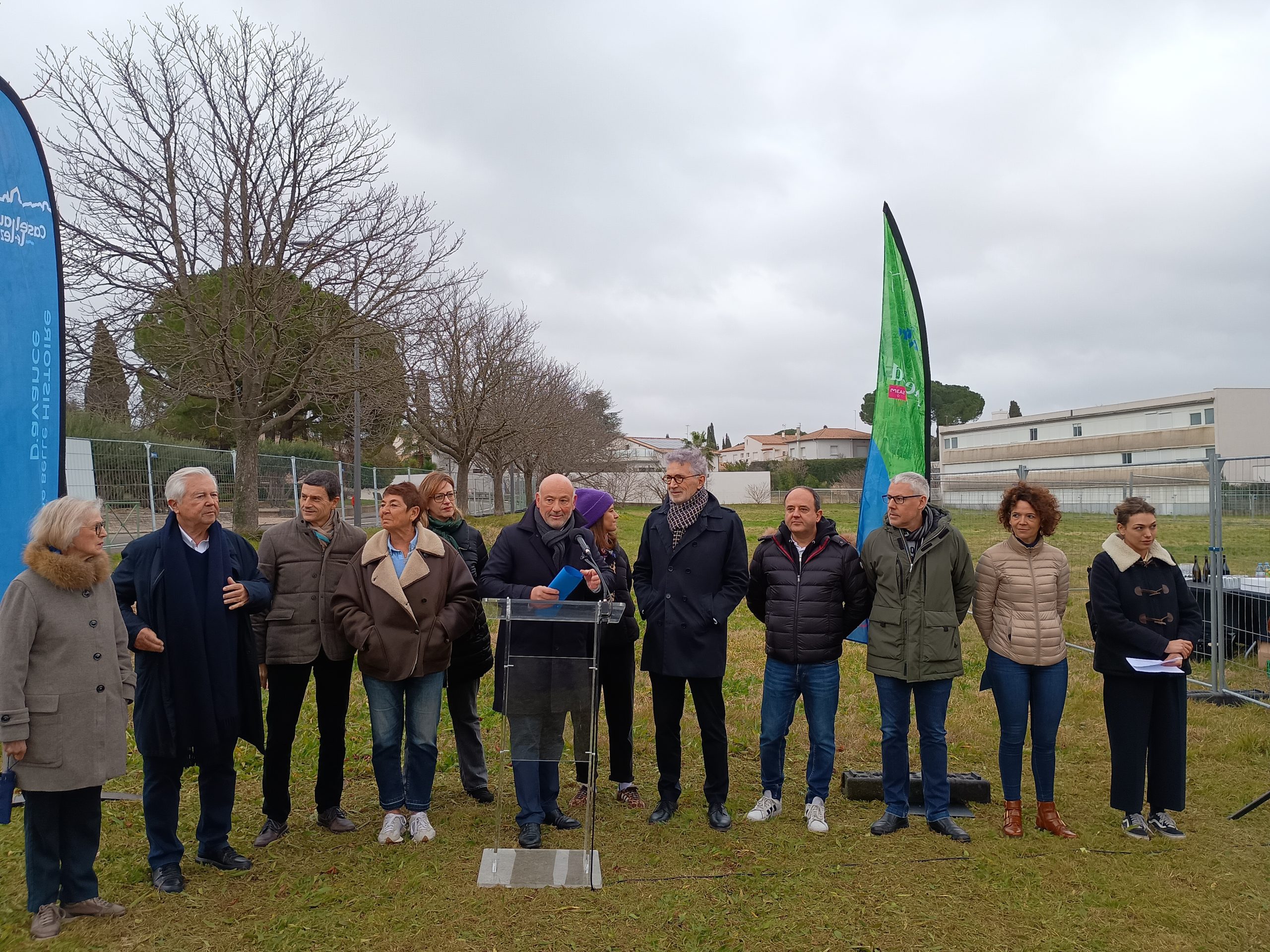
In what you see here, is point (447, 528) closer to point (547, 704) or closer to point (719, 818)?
point (547, 704)

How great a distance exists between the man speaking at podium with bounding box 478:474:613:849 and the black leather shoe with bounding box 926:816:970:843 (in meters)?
1.95

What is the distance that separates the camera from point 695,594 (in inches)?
195

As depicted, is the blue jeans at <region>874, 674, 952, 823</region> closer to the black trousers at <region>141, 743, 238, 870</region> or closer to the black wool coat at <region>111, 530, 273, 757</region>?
the black wool coat at <region>111, 530, 273, 757</region>

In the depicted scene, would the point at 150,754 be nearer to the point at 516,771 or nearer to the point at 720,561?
the point at 516,771

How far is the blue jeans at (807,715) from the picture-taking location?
4.97 meters

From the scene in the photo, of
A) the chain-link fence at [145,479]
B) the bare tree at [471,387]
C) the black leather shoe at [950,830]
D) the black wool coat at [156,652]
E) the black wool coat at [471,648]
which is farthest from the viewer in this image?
the bare tree at [471,387]

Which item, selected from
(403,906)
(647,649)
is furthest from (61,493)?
(647,649)

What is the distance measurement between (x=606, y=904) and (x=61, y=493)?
3.47 metres

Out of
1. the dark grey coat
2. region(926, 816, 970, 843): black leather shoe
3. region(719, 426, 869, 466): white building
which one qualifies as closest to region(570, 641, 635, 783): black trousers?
the dark grey coat

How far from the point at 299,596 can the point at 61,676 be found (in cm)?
118

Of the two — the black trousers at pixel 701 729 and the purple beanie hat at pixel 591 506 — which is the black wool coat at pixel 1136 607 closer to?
the black trousers at pixel 701 729

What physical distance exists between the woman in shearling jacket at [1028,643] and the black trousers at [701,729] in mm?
1510

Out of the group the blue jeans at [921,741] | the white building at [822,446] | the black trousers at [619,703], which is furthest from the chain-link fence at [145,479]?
the white building at [822,446]

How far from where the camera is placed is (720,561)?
5008 millimetres
